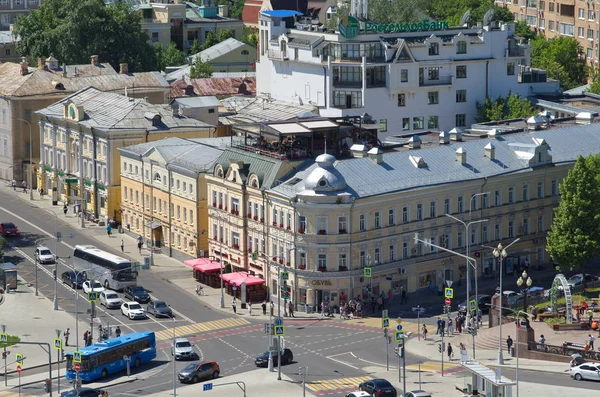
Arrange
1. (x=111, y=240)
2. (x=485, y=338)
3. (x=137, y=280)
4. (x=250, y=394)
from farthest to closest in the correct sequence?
(x=111, y=240)
(x=137, y=280)
(x=485, y=338)
(x=250, y=394)

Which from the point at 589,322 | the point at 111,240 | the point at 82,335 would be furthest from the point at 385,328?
the point at 111,240

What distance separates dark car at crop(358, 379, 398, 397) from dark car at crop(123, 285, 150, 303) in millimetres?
36133

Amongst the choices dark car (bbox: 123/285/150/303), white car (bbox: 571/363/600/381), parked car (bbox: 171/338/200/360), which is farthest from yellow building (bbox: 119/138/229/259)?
white car (bbox: 571/363/600/381)

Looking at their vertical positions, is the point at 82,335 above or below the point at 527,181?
below

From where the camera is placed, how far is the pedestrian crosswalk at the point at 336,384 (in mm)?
133625

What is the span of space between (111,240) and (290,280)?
34999 mm

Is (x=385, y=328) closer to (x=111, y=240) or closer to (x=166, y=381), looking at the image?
(x=166, y=381)

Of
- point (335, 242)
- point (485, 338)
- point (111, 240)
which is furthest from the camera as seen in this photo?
point (111, 240)

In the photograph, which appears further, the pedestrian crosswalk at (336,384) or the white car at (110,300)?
the white car at (110,300)

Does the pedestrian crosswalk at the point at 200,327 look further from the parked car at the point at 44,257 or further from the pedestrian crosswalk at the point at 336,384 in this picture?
the parked car at the point at 44,257

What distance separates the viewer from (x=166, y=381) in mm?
137375

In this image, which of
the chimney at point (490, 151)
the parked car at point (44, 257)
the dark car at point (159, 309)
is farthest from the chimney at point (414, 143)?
the parked car at point (44, 257)

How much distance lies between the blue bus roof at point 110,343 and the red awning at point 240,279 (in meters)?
20.0

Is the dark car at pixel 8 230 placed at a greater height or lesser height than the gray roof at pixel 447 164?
lesser
